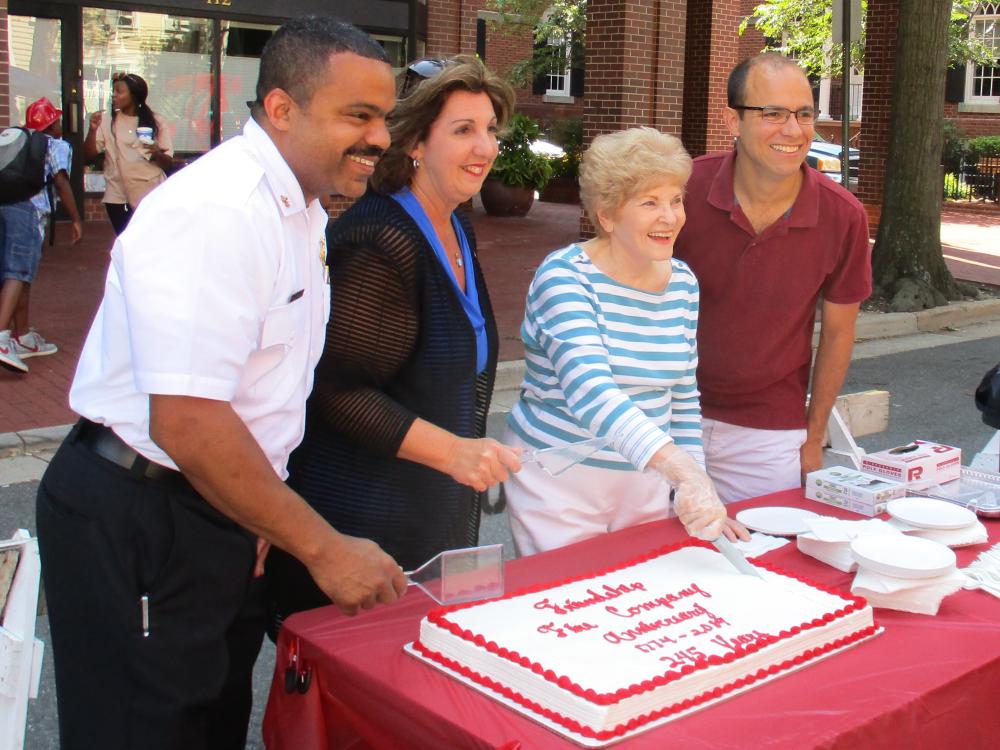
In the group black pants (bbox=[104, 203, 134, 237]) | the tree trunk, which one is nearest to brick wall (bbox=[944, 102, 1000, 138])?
the tree trunk

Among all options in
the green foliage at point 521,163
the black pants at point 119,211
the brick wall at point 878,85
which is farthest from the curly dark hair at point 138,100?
the brick wall at point 878,85

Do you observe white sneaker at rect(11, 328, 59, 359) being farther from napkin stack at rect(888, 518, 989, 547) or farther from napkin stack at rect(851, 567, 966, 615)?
napkin stack at rect(851, 567, 966, 615)

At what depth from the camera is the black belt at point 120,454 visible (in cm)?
204

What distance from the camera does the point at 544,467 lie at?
106 inches

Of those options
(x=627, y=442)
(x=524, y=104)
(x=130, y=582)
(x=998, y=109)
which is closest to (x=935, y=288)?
(x=627, y=442)

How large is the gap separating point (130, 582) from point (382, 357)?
768mm

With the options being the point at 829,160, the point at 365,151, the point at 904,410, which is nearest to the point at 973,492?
the point at 365,151

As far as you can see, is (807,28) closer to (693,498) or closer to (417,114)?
(417,114)

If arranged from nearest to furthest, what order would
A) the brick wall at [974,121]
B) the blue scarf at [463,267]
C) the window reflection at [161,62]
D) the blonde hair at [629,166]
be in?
1. the blue scarf at [463,267]
2. the blonde hair at [629,166]
3. the window reflection at [161,62]
4. the brick wall at [974,121]

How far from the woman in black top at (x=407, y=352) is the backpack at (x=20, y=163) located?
18.3 ft

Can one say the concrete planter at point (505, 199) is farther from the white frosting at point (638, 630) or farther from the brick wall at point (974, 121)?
the white frosting at point (638, 630)

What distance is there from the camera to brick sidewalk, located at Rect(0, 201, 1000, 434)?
7367mm

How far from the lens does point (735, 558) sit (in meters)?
2.50

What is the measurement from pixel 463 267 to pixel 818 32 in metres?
21.1
